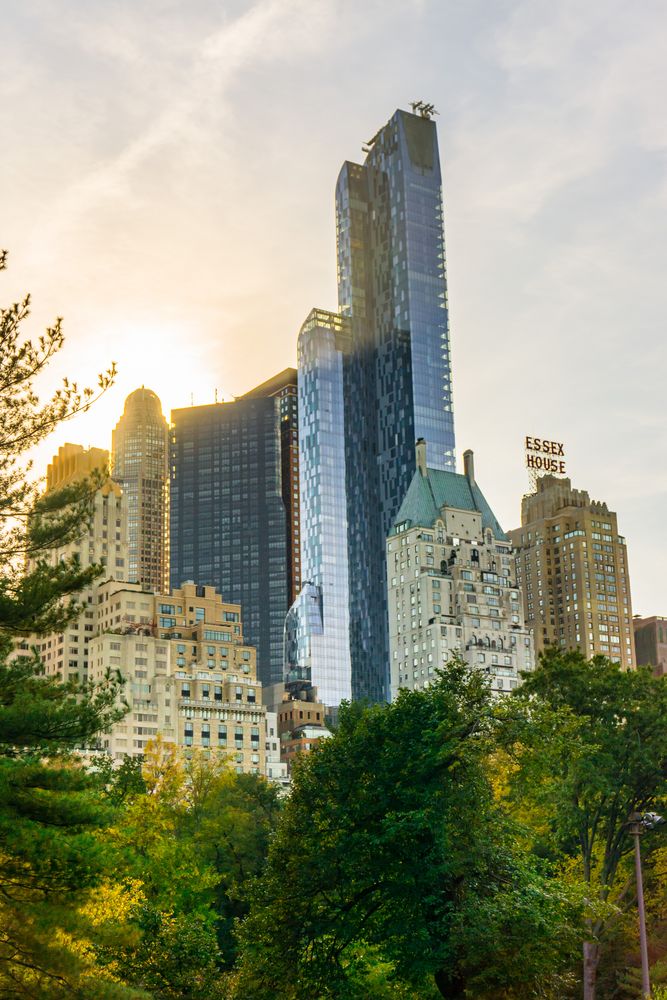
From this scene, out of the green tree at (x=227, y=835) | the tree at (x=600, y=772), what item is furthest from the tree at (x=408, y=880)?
the green tree at (x=227, y=835)

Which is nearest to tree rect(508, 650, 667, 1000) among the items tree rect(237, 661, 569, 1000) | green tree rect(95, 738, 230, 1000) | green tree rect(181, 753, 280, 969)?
tree rect(237, 661, 569, 1000)

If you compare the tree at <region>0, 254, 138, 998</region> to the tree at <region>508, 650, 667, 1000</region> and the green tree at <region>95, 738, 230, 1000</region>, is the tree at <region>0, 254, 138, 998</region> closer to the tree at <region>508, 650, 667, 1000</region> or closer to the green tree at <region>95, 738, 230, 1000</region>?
the green tree at <region>95, 738, 230, 1000</region>

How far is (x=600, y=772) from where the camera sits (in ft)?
210

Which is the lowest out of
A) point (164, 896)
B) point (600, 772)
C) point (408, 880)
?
point (164, 896)

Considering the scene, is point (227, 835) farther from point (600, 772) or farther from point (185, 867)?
point (600, 772)

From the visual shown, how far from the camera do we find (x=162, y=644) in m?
192

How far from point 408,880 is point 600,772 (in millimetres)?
20654

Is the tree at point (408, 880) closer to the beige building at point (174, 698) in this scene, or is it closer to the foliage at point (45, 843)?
the foliage at point (45, 843)

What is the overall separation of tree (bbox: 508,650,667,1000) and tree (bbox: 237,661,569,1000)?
9273 millimetres

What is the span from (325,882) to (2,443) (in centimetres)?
2161

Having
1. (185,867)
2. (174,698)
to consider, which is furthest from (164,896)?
(174,698)

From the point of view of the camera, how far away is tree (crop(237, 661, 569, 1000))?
4628 centimetres

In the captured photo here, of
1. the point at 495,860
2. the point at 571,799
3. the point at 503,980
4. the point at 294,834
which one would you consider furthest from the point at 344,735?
the point at 571,799

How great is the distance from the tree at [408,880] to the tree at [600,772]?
30.4 ft
